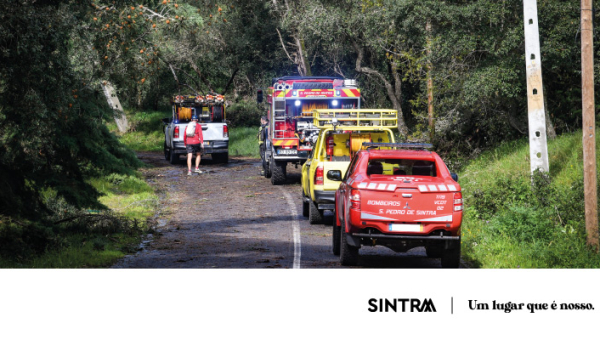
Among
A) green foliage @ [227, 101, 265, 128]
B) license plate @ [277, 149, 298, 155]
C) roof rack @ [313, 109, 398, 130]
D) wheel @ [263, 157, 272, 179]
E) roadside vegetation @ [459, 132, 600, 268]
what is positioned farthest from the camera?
green foliage @ [227, 101, 265, 128]

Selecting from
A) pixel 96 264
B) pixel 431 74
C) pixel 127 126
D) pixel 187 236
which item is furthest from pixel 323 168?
pixel 127 126

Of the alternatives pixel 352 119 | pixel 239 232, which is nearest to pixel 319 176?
pixel 239 232

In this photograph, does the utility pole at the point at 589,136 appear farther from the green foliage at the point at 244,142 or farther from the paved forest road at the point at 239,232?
the green foliage at the point at 244,142

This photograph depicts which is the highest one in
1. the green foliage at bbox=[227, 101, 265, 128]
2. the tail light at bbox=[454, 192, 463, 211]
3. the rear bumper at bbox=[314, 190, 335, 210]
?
the green foliage at bbox=[227, 101, 265, 128]

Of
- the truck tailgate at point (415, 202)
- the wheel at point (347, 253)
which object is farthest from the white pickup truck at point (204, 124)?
the truck tailgate at point (415, 202)

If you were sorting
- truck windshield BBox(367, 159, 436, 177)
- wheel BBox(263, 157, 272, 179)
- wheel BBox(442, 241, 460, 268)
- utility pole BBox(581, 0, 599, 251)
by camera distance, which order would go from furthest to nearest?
wheel BBox(263, 157, 272, 179), utility pole BBox(581, 0, 599, 251), truck windshield BBox(367, 159, 436, 177), wheel BBox(442, 241, 460, 268)

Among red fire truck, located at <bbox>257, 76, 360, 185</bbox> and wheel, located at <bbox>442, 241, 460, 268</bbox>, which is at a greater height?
red fire truck, located at <bbox>257, 76, 360, 185</bbox>

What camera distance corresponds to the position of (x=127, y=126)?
50.6m

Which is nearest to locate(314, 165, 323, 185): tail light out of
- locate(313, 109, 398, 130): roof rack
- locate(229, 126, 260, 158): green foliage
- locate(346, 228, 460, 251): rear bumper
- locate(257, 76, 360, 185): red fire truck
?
locate(313, 109, 398, 130): roof rack

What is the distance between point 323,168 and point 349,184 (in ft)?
13.9

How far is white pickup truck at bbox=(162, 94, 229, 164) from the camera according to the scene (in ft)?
97.7

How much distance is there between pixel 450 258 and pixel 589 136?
434cm

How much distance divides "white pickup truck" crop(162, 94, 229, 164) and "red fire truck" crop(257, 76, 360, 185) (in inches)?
281

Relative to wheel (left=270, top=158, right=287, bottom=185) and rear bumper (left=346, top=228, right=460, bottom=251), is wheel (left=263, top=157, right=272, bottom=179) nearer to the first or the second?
wheel (left=270, top=158, right=287, bottom=185)
